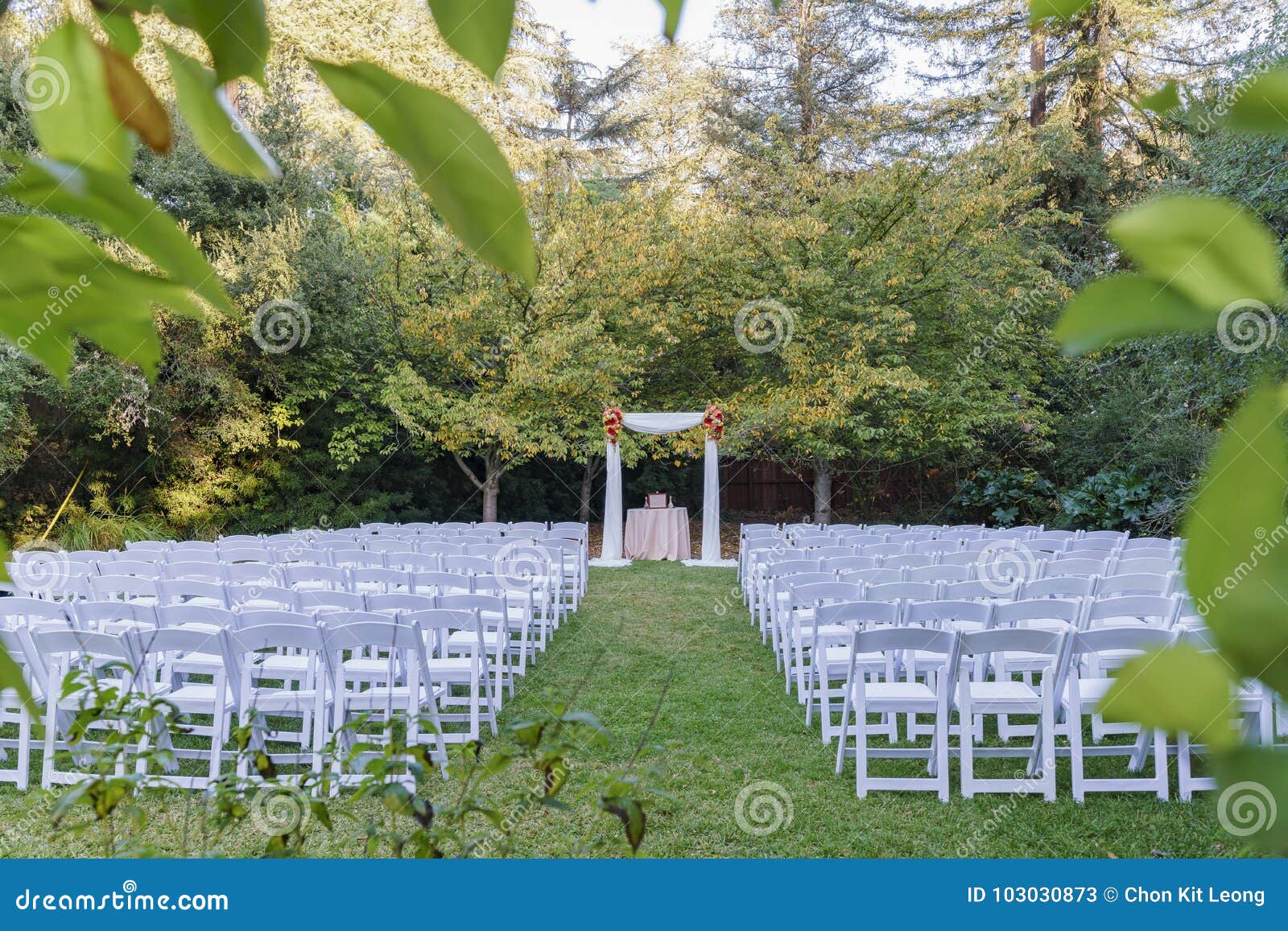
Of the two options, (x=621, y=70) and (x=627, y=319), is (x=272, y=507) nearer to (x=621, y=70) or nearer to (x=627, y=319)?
(x=627, y=319)

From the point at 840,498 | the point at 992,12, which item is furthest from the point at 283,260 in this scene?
the point at 992,12

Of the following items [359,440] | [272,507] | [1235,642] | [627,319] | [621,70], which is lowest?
[1235,642]

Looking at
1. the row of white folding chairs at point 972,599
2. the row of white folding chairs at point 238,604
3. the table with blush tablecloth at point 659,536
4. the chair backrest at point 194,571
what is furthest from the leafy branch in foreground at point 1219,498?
the table with blush tablecloth at point 659,536

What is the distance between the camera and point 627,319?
62.4 ft

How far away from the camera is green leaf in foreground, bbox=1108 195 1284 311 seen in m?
0.23

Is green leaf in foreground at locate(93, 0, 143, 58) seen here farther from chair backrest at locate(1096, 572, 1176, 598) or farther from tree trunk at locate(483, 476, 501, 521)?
tree trunk at locate(483, 476, 501, 521)

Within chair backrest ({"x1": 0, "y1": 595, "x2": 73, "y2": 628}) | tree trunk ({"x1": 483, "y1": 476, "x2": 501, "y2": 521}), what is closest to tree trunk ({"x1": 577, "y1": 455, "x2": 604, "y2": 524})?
tree trunk ({"x1": 483, "y1": 476, "x2": 501, "y2": 521})

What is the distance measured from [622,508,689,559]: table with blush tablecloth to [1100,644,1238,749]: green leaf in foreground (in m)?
17.1

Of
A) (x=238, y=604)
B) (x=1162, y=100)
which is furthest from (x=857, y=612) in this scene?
(x=1162, y=100)

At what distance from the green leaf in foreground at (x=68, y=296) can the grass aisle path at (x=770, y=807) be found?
2.17 meters

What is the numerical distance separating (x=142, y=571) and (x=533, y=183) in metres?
11.4

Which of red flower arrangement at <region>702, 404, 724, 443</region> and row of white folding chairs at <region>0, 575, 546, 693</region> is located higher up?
red flower arrangement at <region>702, 404, 724, 443</region>

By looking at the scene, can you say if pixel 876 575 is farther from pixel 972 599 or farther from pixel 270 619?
pixel 270 619

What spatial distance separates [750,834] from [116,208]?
4.79 meters
